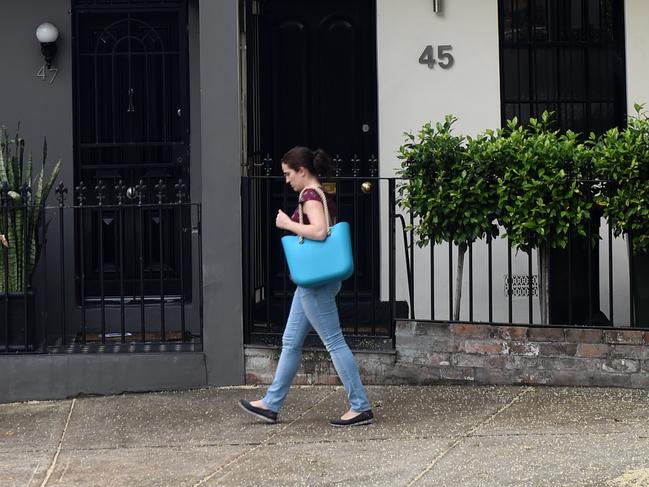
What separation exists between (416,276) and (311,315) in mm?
2779

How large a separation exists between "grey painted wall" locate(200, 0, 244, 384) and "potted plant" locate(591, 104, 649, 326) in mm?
2481

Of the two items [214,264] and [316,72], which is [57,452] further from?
[316,72]

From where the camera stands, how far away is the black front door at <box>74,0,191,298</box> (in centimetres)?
969

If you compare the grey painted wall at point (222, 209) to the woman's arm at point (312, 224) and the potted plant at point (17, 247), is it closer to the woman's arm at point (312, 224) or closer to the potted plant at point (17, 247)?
the potted plant at point (17, 247)

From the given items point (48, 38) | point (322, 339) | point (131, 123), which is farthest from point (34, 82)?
point (322, 339)

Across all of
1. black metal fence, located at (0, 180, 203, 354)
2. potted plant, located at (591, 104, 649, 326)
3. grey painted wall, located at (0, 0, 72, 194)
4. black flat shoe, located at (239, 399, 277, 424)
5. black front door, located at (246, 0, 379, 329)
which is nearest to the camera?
black flat shoe, located at (239, 399, 277, 424)

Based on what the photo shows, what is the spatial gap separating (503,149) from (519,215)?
0.45 m

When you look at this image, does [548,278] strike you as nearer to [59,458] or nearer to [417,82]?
[417,82]

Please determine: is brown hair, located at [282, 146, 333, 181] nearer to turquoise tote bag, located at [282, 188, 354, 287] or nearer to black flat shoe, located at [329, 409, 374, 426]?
turquoise tote bag, located at [282, 188, 354, 287]

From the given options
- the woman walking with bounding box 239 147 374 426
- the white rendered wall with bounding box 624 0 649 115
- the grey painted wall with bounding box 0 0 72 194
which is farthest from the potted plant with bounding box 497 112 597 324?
the grey painted wall with bounding box 0 0 72 194

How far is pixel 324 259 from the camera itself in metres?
6.86

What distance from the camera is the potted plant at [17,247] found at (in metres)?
8.27

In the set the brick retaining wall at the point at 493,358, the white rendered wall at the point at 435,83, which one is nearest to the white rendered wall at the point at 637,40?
the white rendered wall at the point at 435,83

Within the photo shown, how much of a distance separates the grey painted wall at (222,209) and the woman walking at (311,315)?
1.20 m
